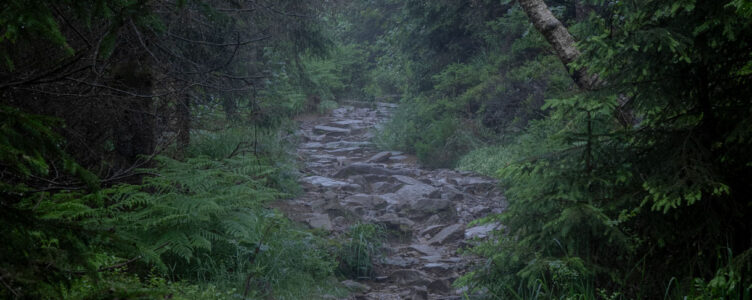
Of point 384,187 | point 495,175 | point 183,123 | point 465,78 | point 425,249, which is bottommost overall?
point 425,249

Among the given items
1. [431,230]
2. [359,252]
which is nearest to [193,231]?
[359,252]

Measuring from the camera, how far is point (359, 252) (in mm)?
6641

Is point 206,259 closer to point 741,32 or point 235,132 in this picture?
point 741,32

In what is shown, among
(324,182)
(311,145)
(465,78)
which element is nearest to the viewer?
(324,182)

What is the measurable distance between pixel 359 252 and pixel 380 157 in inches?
325

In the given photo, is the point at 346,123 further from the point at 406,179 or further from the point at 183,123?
the point at 183,123

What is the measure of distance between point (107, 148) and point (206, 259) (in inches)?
72.6

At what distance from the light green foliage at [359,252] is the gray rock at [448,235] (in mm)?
1060

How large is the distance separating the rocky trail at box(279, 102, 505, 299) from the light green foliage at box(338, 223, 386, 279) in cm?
14

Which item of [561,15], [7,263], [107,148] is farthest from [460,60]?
[7,263]

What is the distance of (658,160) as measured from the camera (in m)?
3.81

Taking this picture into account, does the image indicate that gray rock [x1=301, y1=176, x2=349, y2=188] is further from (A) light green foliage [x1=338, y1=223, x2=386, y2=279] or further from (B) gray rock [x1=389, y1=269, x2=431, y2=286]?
(B) gray rock [x1=389, y1=269, x2=431, y2=286]

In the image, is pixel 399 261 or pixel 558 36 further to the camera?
pixel 399 261

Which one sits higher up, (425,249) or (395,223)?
(395,223)
